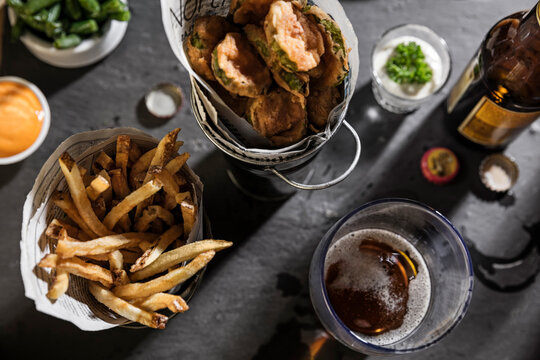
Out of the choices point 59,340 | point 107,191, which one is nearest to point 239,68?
point 107,191

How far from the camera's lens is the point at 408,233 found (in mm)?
1396

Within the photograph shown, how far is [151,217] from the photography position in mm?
1211

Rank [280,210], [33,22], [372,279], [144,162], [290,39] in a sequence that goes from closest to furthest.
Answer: [290,39]
[144,162]
[372,279]
[33,22]
[280,210]

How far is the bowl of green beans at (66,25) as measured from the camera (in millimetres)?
1459

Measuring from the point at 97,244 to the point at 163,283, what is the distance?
0.17m

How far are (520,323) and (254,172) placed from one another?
96 centimetres

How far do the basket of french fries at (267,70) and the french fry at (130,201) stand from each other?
0.19m

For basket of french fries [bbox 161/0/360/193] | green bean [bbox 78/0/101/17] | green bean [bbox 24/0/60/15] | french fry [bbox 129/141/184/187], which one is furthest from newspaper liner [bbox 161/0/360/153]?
green bean [bbox 24/0/60/15]

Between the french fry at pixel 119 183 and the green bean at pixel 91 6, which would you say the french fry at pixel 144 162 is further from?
the green bean at pixel 91 6

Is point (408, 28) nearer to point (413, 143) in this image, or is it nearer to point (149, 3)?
point (413, 143)

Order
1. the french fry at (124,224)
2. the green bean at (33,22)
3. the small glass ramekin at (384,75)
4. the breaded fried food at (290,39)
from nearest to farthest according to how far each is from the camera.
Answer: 1. the breaded fried food at (290,39)
2. the french fry at (124,224)
3. the green bean at (33,22)
4. the small glass ramekin at (384,75)

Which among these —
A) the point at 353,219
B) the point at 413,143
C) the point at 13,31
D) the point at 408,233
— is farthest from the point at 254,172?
the point at 13,31

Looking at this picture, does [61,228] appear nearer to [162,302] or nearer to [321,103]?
[162,302]

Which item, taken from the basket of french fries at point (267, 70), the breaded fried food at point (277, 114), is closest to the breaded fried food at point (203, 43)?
the basket of french fries at point (267, 70)
